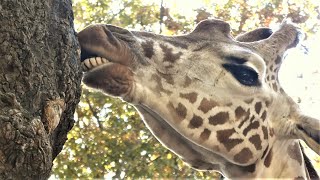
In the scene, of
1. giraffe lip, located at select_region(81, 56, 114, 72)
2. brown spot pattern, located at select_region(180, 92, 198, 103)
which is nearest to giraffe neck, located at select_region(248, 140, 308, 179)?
brown spot pattern, located at select_region(180, 92, 198, 103)

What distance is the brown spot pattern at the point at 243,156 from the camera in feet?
10.4

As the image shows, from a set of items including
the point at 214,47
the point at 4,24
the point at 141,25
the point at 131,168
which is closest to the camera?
the point at 4,24

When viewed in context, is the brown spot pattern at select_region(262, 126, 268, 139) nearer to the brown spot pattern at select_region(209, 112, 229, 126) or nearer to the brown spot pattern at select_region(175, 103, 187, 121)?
the brown spot pattern at select_region(209, 112, 229, 126)

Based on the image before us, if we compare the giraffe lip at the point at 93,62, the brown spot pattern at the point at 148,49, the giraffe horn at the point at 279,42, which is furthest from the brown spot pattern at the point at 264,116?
the giraffe lip at the point at 93,62

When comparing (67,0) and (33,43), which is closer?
(33,43)

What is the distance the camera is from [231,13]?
28.2 ft

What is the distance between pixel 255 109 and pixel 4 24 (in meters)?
1.68

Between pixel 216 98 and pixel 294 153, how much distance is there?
2.13 ft

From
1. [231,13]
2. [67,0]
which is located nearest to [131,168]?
[231,13]

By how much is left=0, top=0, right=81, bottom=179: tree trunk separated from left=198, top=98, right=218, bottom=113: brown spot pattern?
3.10 feet

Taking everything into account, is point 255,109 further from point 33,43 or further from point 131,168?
point 131,168


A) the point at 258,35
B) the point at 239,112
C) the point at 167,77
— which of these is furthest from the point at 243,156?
the point at 258,35

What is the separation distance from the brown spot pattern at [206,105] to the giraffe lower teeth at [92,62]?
68 centimetres

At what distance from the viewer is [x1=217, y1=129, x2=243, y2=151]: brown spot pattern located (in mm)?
3121
